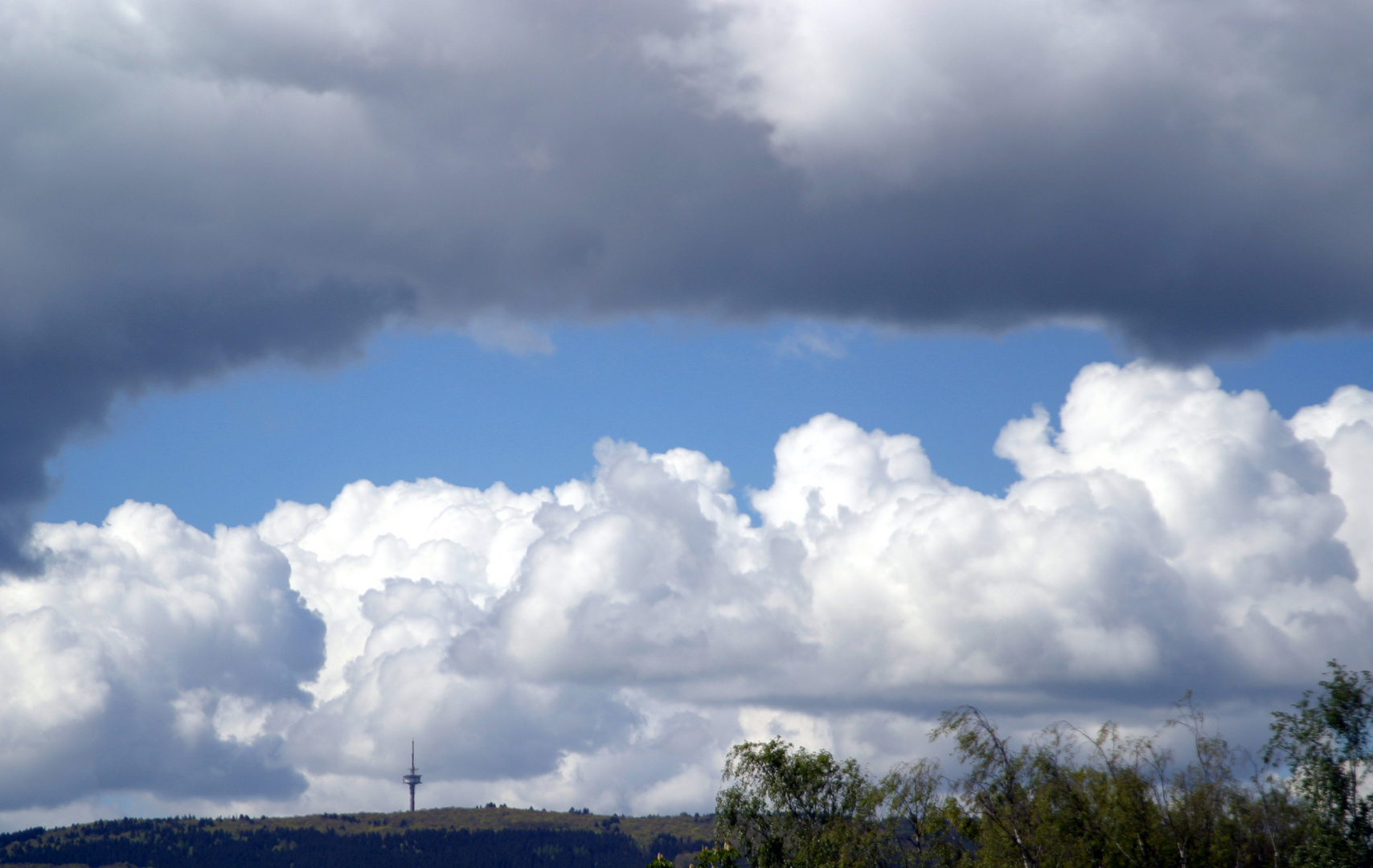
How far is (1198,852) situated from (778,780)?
4009cm

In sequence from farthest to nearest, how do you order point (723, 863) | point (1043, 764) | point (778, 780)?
point (778, 780), point (723, 863), point (1043, 764)

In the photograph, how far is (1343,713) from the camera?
68.0 meters

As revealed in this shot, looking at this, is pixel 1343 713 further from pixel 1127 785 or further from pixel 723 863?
pixel 723 863

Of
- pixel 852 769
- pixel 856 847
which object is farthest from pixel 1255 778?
pixel 852 769

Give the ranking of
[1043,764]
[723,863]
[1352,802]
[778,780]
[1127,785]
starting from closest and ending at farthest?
1. [1352,802]
2. [1127,785]
3. [1043,764]
4. [723,863]
5. [778,780]

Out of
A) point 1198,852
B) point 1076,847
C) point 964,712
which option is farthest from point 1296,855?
point 964,712

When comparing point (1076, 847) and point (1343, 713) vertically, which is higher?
point (1343, 713)

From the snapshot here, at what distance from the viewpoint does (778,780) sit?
111 m

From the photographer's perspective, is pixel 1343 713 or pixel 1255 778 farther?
pixel 1255 778

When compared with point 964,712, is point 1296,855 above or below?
below

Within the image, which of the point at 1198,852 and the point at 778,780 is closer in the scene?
the point at 1198,852

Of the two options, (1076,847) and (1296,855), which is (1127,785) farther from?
(1296,855)

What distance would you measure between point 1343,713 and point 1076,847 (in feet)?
65.8

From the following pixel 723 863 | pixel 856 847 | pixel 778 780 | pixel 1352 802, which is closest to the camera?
pixel 1352 802
